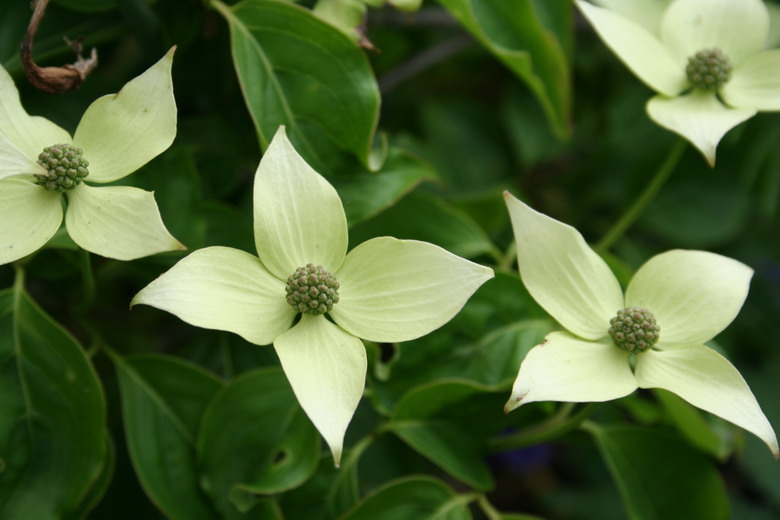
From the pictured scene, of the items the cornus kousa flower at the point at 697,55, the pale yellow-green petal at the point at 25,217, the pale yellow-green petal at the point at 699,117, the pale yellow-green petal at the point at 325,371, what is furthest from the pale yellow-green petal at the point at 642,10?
the pale yellow-green petal at the point at 25,217

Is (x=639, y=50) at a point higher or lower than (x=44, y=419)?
higher

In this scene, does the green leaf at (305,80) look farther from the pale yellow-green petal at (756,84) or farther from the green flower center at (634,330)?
the pale yellow-green petal at (756,84)

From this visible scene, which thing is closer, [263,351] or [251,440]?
[251,440]

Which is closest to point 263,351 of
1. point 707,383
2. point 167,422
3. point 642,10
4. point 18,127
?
point 167,422

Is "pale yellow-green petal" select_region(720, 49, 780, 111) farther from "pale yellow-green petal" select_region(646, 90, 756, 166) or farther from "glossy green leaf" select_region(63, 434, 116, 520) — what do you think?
"glossy green leaf" select_region(63, 434, 116, 520)

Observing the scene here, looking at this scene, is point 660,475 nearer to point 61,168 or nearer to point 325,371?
point 325,371

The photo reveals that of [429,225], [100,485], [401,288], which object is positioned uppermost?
[401,288]
